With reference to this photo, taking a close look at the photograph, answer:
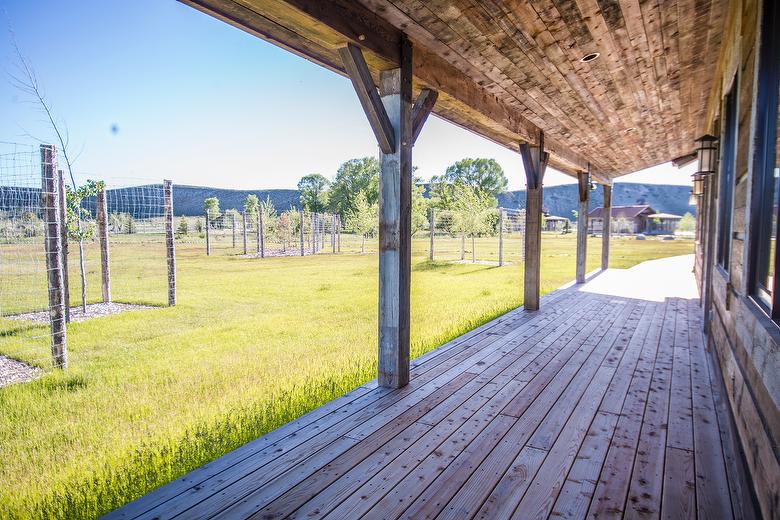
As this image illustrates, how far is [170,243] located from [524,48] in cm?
592

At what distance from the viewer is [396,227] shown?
9.12ft

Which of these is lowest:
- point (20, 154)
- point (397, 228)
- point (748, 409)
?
point (748, 409)

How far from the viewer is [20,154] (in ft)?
13.6

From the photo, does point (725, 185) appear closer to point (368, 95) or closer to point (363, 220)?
point (368, 95)

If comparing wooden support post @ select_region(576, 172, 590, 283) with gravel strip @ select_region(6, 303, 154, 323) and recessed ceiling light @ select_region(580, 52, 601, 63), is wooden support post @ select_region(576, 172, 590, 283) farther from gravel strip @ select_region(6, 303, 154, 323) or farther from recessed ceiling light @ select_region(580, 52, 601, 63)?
gravel strip @ select_region(6, 303, 154, 323)

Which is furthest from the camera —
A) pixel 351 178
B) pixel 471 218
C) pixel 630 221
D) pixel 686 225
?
pixel 686 225

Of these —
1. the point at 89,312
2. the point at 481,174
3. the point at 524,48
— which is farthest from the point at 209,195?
the point at 524,48

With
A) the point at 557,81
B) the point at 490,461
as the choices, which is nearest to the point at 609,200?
the point at 557,81

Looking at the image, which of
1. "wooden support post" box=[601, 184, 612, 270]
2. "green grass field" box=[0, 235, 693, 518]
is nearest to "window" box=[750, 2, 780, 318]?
"green grass field" box=[0, 235, 693, 518]

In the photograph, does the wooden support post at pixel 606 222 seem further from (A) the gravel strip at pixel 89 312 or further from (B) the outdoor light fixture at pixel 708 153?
(A) the gravel strip at pixel 89 312

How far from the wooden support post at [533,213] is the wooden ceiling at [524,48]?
30cm

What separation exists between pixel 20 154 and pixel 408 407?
15.3 ft

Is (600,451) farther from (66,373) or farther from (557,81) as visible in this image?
(66,373)

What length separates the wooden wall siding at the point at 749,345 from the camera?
1.27 m
